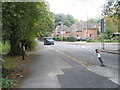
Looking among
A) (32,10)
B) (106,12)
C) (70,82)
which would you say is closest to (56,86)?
(70,82)

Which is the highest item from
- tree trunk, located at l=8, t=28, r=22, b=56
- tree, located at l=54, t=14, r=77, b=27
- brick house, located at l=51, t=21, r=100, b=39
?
tree, located at l=54, t=14, r=77, b=27

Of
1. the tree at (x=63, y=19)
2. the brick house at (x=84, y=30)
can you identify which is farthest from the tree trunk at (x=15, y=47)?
the tree at (x=63, y=19)

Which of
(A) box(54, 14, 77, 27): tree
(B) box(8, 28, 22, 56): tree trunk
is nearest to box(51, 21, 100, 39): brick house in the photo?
(A) box(54, 14, 77, 27): tree

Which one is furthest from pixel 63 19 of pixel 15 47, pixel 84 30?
pixel 15 47

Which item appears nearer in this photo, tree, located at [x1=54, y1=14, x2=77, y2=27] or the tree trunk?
the tree trunk

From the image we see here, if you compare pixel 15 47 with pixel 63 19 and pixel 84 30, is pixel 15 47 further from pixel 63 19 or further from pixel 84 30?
pixel 63 19

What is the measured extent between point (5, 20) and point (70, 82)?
4.82 meters

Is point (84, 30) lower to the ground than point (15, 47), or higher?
higher

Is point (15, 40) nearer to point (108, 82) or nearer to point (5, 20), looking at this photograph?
point (5, 20)

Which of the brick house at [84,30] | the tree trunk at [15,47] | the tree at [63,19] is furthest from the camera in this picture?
the tree at [63,19]

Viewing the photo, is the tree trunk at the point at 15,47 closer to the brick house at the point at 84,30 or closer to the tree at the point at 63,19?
the brick house at the point at 84,30

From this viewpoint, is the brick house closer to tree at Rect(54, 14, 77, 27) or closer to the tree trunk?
tree at Rect(54, 14, 77, 27)

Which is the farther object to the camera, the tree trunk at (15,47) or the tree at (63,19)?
the tree at (63,19)

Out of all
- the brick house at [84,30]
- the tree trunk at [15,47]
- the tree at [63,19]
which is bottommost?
the tree trunk at [15,47]
